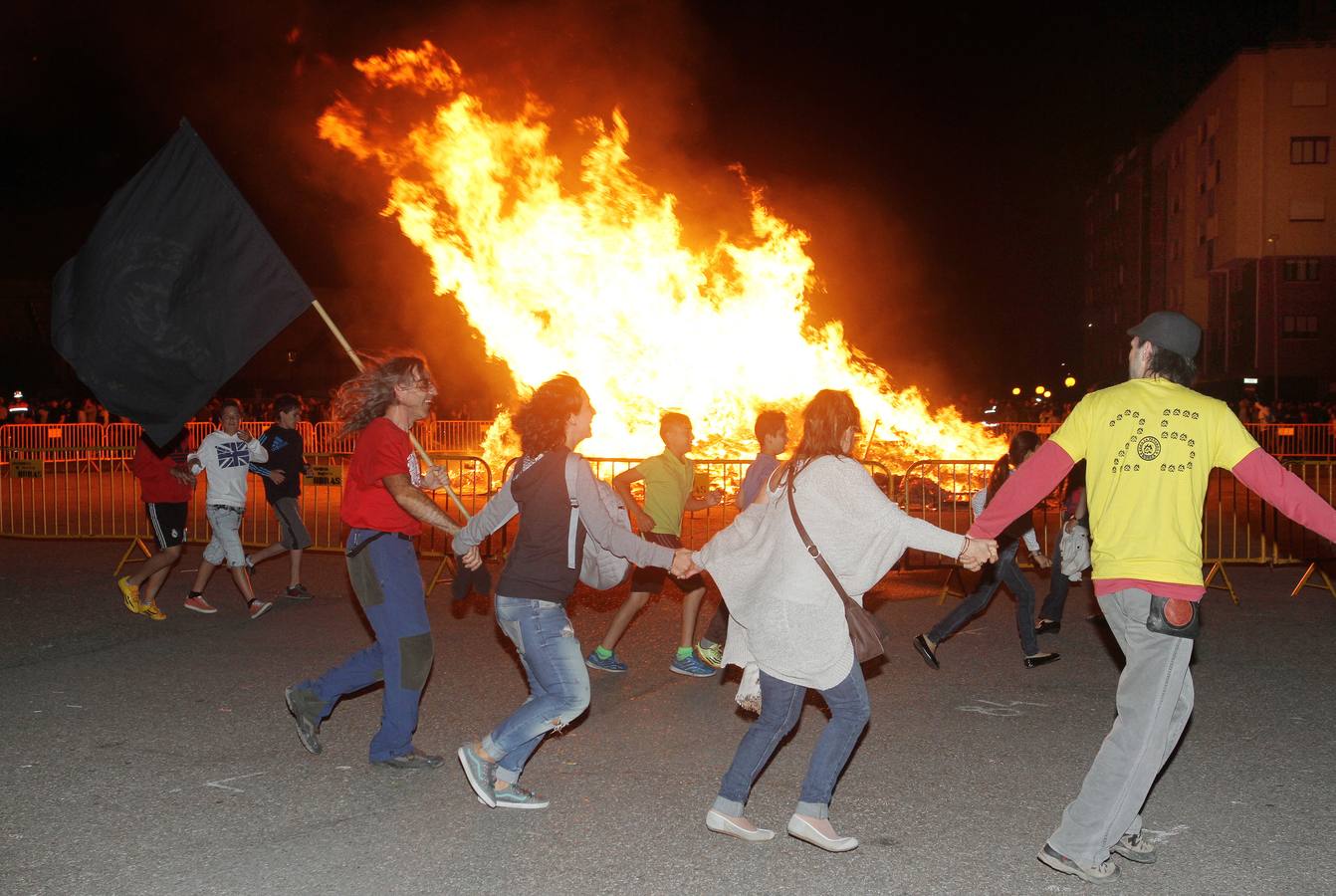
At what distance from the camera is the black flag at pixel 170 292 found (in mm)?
5887

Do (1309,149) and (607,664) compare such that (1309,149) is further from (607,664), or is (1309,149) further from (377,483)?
(377,483)

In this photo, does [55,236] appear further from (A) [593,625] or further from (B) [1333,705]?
(B) [1333,705]

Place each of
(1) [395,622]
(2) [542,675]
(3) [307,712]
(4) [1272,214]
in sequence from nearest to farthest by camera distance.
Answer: (2) [542,675], (1) [395,622], (3) [307,712], (4) [1272,214]

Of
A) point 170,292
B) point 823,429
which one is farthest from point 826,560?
point 170,292

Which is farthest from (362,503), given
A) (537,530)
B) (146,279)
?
(146,279)

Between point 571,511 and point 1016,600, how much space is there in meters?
4.02

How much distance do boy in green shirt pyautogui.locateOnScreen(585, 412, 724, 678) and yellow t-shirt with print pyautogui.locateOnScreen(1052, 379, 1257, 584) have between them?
3.62 meters

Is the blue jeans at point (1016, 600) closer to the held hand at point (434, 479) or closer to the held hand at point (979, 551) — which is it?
the held hand at point (979, 551)

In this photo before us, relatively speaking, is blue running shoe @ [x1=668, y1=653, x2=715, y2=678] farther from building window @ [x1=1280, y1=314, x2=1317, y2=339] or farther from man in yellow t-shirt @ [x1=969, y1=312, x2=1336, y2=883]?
building window @ [x1=1280, y1=314, x2=1317, y2=339]

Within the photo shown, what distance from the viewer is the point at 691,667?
24.6 ft

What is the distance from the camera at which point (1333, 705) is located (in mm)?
6598

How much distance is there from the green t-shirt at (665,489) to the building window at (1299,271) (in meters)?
47.4

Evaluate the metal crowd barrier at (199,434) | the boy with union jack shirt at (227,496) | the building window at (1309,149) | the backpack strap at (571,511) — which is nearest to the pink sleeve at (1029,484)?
the backpack strap at (571,511)

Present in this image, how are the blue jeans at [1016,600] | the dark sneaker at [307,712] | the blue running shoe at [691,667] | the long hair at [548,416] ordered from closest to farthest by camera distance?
the long hair at [548,416] → the dark sneaker at [307,712] → the blue running shoe at [691,667] → the blue jeans at [1016,600]
